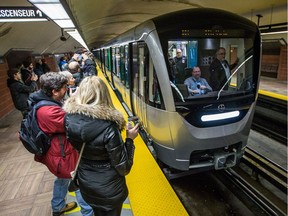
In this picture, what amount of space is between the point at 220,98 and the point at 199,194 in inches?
58.9

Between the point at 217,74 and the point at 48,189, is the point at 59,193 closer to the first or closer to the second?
the point at 48,189

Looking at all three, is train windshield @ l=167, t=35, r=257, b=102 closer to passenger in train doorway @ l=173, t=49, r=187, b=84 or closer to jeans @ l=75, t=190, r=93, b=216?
passenger in train doorway @ l=173, t=49, r=187, b=84

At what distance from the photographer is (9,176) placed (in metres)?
3.72

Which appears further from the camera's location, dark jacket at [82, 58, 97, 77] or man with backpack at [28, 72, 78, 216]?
dark jacket at [82, 58, 97, 77]

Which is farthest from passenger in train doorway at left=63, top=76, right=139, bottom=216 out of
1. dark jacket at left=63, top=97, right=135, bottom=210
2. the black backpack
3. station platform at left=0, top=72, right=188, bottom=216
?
station platform at left=0, top=72, right=188, bottom=216

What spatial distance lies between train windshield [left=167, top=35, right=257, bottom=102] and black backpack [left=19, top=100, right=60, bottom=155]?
160 cm

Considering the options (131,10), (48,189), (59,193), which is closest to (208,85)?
(59,193)

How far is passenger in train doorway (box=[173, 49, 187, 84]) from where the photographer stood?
291 centimetres

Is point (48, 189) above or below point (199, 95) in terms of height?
below

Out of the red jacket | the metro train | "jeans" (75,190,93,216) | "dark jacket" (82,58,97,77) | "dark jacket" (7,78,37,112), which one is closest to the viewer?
the red jacket

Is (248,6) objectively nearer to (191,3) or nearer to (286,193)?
(191,3)

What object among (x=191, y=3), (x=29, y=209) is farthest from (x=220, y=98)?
(x=191, y=3)

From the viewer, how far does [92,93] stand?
1.64 metres

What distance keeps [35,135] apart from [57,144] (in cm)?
22
